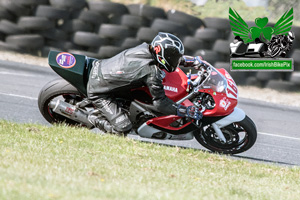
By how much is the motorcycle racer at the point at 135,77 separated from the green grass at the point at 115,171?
0.33 metres

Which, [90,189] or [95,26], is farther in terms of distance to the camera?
A: [95,26]

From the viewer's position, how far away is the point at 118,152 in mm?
6234

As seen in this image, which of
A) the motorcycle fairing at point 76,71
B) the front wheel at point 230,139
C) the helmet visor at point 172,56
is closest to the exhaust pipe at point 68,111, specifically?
the motorcycle fairing at point 76,71

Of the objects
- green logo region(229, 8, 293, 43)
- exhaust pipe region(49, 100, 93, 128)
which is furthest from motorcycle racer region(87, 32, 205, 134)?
green logo region(229, 8, 293, 43)

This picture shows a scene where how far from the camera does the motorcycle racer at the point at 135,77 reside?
648 cm

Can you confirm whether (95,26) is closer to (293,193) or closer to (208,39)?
(208,39)

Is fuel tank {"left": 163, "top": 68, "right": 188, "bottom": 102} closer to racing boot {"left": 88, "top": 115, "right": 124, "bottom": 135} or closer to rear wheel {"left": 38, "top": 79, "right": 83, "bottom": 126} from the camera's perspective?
racing boot {"left": 88, "top": 115, "right": 124, "bottom": 135}

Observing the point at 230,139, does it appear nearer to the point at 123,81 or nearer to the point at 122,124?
the point at 122,124

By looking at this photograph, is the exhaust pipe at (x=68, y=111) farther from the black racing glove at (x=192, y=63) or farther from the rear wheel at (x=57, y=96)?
the black racing glove at (x=192, y=63)

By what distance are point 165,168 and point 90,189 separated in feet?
5.35

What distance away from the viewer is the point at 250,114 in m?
10.7

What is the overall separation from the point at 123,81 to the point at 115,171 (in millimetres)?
1740

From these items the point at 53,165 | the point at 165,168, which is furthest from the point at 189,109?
the point at 53,165

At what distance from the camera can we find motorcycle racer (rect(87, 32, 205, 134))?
6484mm
